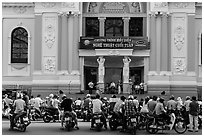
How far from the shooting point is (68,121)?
18297 mm

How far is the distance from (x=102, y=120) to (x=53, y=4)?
67.7 feet

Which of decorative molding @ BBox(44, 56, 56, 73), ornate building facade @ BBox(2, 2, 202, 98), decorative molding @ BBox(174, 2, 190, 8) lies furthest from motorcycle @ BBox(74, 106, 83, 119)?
decorative molding @ BBox(174, 2, 190, 8)

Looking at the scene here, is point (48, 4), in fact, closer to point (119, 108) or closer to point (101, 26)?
point (101, 26)

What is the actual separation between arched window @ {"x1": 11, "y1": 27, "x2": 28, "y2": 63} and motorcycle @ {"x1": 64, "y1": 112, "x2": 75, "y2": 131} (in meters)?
21.9

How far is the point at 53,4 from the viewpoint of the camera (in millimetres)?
37531

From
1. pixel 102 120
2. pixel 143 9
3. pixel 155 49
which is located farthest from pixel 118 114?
pixel 143 9

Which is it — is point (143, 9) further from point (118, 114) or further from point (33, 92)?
point (118, 114)

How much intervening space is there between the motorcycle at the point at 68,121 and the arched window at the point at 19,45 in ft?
71.8

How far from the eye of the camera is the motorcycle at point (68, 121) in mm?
18297

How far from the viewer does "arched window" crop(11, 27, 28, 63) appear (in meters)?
39.6

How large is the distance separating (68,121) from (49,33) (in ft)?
65.3

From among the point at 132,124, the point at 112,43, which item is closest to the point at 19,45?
the point at 112,43

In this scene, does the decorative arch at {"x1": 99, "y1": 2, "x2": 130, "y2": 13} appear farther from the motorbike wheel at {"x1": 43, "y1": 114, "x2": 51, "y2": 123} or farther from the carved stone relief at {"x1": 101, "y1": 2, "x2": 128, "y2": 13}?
the motorbike wheel at {"x1": 43, "y1": 114, "x2": 51, "y2": 123}

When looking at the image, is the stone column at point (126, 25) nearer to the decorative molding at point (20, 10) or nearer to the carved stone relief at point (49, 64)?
the carved stone relief at point (49, 64)
